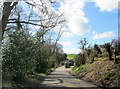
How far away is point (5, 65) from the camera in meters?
7.27

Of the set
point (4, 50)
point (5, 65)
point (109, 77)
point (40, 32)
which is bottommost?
point (109, 77)

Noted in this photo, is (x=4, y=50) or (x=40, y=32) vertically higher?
(x=40, y=32)

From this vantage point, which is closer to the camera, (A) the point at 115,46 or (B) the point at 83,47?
(A) the point at 115,46

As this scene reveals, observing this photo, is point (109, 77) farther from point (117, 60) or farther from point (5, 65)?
point (5, 65)

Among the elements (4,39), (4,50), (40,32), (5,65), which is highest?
(40,32)

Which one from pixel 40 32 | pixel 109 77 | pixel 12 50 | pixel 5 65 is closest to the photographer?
pixel 5 65

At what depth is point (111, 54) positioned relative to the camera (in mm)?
12656

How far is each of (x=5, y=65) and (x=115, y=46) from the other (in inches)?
308

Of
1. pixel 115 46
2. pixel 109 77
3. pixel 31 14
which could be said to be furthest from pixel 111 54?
pixel 31 14

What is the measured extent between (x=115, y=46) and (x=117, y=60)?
3.78ft

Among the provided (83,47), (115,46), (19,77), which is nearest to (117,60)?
(115,46)

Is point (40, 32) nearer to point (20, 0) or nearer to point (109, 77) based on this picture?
point (20, 0)

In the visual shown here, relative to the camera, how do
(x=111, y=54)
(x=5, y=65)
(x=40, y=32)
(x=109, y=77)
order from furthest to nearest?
(x=40, y=32), (x=111, y=54), (x=109, y=77), (x=5, y=65)

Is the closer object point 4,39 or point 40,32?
point 4,39
